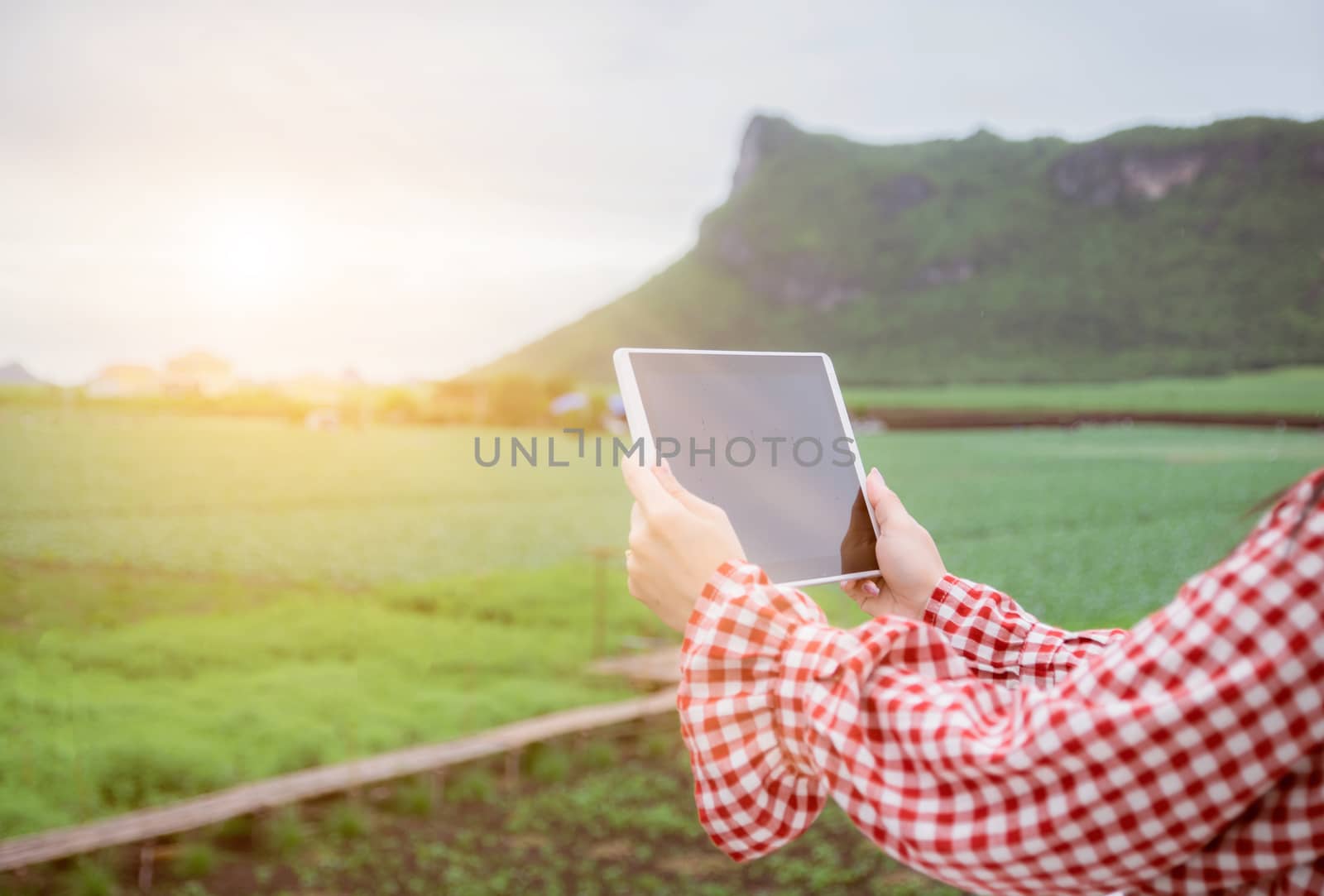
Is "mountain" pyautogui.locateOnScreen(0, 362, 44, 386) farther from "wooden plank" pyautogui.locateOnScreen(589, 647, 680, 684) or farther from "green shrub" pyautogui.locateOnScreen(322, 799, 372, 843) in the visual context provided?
"wooden plank" pyautogui.locateOnScreen(589, 647, 680, 684)

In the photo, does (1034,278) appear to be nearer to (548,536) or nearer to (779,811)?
(548,536)

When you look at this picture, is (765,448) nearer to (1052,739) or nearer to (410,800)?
(1052,739)

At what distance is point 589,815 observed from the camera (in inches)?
129

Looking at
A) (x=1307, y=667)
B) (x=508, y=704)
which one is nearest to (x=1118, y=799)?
(x=1307, y=667)

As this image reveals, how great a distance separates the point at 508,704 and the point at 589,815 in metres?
0.89

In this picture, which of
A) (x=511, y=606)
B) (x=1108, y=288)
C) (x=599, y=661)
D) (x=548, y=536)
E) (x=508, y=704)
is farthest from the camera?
(x=1108, y=288)

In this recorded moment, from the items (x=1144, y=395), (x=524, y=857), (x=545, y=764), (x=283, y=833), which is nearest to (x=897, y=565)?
(x=524, y=857)

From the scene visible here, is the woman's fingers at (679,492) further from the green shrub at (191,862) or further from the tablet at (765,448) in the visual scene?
the green shrub at (191,862)

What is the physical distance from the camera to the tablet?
786 mm

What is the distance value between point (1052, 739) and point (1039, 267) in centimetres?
679

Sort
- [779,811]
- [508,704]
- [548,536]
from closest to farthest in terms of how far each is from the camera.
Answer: [779,811] < [508,704] < [548,536]

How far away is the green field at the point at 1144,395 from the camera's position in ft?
20.7

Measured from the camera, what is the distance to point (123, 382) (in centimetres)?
354

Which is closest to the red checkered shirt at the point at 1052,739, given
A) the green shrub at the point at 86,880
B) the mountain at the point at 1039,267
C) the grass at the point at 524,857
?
the grass at the point at 524,857
